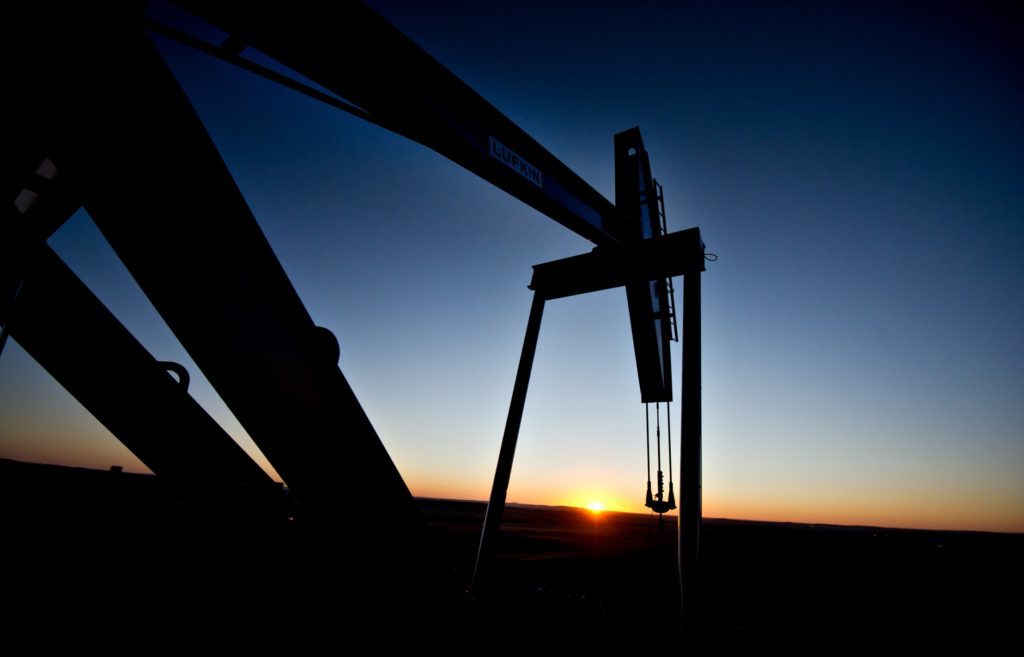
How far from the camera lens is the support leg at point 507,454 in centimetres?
532

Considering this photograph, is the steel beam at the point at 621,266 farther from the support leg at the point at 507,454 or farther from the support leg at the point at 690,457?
the support leg at the point at 507,454

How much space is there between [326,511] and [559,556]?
46.0ft

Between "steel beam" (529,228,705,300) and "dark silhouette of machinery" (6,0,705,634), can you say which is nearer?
"dark silhouette of machinery" (6,0,705,634)

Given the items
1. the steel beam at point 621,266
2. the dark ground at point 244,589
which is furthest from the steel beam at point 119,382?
the steel beam at point 621,266

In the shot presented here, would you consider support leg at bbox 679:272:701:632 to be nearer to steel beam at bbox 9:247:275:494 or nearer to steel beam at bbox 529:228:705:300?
steel beam at bbox 529:228:705:300

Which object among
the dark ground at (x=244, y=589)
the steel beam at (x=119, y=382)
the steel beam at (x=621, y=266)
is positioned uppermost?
the steel beam at (x=621, y=266)

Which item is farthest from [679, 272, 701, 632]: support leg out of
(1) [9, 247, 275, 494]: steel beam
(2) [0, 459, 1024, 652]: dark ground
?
(1) [9, 247, 275, 494]: steel beam

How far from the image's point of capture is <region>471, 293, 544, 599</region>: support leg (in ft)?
17.4

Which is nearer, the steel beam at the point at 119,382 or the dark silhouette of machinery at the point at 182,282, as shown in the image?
the dark silhouette of machinery at the point at 182,282

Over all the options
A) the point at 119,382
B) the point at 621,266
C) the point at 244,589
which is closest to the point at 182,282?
the point at 119,382

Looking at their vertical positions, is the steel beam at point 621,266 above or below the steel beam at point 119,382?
above

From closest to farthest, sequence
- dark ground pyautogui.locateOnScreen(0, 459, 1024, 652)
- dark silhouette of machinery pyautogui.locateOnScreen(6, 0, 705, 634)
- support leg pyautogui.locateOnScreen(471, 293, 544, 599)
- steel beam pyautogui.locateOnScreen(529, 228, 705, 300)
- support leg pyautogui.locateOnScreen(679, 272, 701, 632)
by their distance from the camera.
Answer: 1. dark silhouette of machinery pyautogui.locateOnScreen(6, 0, 705, 634)
2. dark ground pyautogui.locateOnScreen(0, 459, 1024, 652)
3. support leg pyautogui.locateOnScreen(679, 272, 701, 632)
4. support leg pyautogui.locateOnScreen(471, 293, 544, 599)
5. steel beam pyautogui.locateOnScreen(529, 228, 705, 300)

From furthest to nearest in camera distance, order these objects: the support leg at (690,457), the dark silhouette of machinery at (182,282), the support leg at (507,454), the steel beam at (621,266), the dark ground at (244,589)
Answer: the steel beam at (621,266) → the support leg at (507,454) → the support leg at (690,457) → the dark ground at (244,589) → the dark silhouette of machinery at (182,282)

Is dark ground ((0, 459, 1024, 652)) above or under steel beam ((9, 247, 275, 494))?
under
